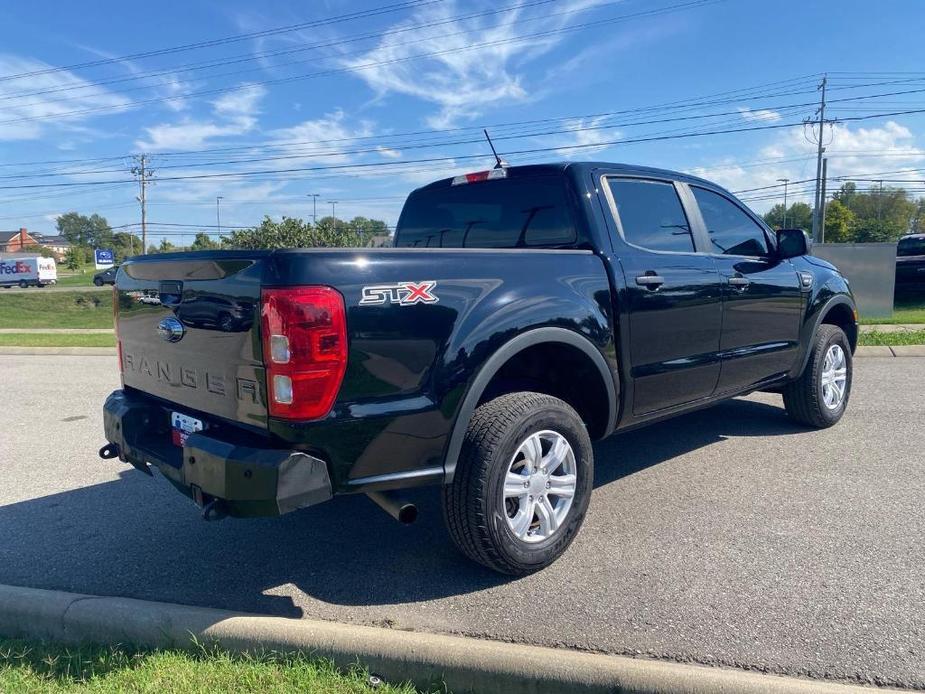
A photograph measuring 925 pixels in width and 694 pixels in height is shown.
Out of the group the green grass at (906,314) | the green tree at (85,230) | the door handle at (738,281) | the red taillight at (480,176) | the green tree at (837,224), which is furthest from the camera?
the green tree at (85,230)

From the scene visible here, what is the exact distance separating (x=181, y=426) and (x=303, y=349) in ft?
3.49

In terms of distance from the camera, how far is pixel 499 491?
9.97 feet

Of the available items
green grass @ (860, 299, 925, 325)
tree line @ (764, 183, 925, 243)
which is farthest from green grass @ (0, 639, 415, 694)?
tree line @ (764, 183, 925, 243)

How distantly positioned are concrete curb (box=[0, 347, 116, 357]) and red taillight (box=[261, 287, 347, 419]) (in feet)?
35.8

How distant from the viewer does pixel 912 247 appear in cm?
1872

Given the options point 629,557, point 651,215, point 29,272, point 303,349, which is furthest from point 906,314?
point 29,272

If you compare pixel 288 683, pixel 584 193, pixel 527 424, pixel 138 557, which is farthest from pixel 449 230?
pixel 288 683

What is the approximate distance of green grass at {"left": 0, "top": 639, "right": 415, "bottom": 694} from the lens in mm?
2438

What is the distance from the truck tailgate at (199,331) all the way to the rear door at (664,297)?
196 cm

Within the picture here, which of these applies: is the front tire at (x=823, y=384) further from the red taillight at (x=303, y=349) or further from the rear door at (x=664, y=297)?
the red taillight at (x=303, y=349)

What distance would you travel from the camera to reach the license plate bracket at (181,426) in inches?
123

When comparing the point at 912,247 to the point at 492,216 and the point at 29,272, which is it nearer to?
the point at 492,216

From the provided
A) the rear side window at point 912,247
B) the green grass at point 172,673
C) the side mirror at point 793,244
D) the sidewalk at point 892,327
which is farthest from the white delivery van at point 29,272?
the green grass at point 172,673

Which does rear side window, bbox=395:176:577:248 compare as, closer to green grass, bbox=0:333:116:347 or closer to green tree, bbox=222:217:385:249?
green grass, bbox=0:333:116:347
